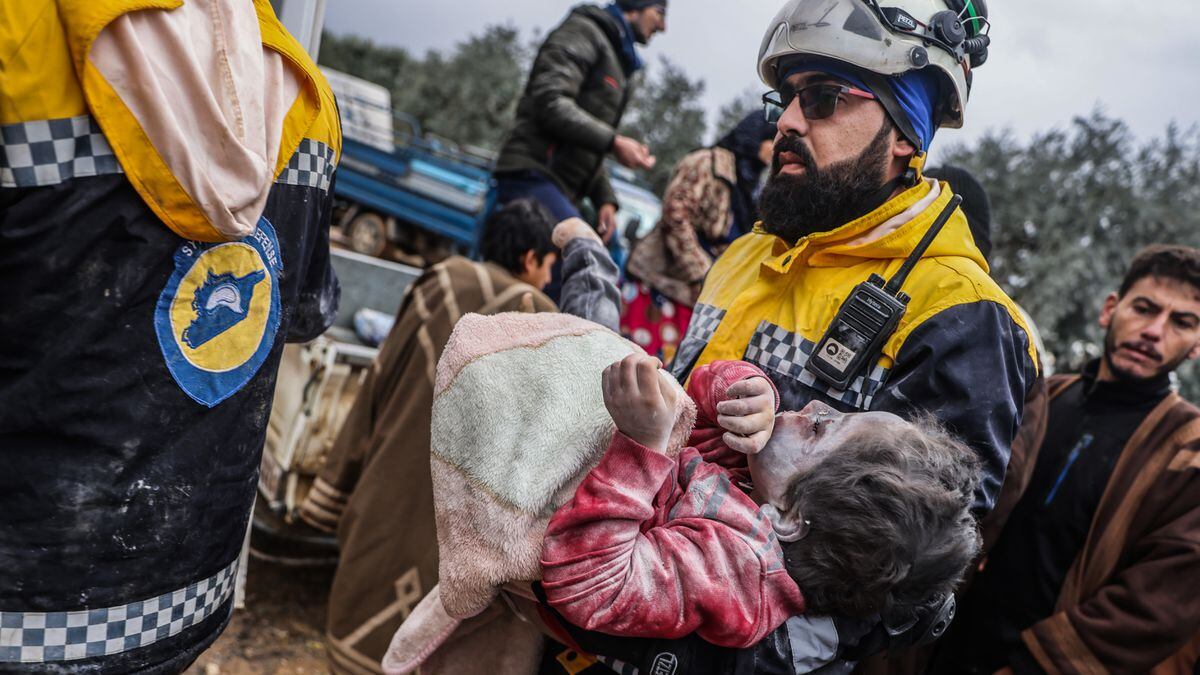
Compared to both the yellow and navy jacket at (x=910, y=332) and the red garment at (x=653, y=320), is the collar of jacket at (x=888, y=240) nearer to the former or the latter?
the yellow and navy jacket at (x=910, y=332)

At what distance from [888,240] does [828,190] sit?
20 cm

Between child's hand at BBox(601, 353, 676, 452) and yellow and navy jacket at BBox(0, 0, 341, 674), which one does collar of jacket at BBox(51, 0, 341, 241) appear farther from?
child's hand at BBox(601, 353, 676, 452)

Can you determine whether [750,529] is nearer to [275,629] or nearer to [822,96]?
[822,96]

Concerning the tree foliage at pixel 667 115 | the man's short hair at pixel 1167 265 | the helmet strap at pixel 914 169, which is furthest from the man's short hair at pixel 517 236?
the tree foliage at pixel 667 115

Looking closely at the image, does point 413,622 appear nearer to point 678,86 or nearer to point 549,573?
point 549,573

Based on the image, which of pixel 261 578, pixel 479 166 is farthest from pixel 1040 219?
pixel 261 578

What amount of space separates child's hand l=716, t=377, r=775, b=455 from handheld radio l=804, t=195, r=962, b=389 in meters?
0.29

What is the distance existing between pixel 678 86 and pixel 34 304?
64.8 feet

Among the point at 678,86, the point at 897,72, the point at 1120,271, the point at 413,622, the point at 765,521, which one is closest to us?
the point at 765,521

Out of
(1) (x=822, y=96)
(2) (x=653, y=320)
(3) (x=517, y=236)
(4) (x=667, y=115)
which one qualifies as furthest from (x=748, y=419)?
(4) (x=667, y=115)

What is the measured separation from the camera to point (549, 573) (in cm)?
135

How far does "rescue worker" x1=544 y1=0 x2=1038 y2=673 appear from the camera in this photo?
156 cm

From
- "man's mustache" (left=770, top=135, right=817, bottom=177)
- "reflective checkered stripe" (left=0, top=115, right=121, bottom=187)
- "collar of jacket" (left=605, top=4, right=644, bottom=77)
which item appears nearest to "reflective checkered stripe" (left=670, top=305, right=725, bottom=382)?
"man's mustache" (left=770, top=135, right=817, bottom=177)

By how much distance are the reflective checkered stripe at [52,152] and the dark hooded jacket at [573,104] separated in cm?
302
